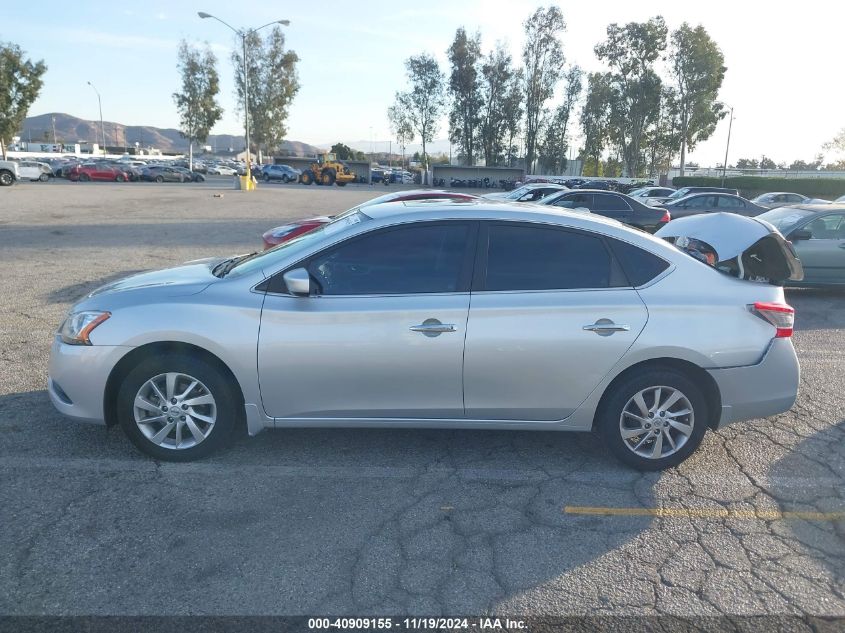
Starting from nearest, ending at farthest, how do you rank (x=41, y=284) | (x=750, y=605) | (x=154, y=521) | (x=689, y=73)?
(x=750, y=605), (x=154, y=521), (x=41, y=284), (x=689, y=73)

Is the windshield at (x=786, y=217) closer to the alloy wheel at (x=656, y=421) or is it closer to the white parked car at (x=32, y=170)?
the alloy wheel at (x=656, y=421)

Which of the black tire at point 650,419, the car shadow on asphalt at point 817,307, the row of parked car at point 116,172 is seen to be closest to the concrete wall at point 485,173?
the row of parked car at point 116,172

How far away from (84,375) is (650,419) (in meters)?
3.53

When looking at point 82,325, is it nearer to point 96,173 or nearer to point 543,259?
point 543,259

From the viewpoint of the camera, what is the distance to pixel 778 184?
151ft

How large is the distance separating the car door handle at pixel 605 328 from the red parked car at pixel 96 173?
54636 mm

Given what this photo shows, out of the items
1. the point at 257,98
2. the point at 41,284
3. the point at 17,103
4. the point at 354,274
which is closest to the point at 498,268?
the point at 354,274

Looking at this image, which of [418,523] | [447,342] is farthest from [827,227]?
[418,523]

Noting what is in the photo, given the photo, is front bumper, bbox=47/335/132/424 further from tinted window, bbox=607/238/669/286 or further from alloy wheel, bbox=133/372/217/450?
tinted window, bbox=607/238/669/286

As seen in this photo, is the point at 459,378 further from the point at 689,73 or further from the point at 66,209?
the point at 689,73

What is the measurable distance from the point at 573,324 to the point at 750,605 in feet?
5.63

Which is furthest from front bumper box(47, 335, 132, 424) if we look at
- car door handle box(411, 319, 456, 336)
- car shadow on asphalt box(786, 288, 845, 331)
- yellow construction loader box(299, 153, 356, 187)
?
yellow construction loader box(299, 153, 356, 187)

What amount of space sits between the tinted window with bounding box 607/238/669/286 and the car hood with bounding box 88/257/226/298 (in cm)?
265

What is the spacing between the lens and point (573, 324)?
3.94m
